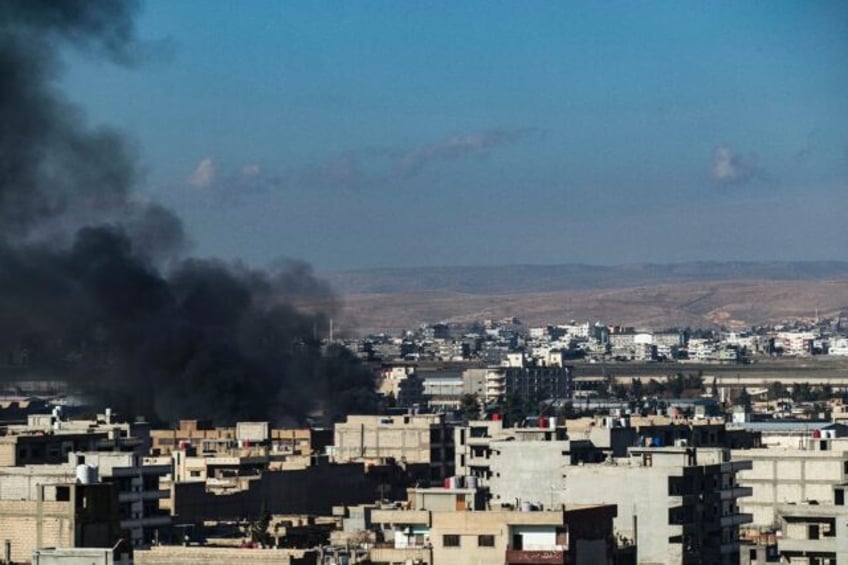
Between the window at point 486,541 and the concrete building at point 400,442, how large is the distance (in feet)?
126

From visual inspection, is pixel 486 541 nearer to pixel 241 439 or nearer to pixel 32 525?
pixel 32 525

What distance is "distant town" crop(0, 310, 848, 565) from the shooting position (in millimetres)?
33375

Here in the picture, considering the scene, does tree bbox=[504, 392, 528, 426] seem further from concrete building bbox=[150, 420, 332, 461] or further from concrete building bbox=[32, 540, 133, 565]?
concrete building bbox=[32, 540, 133, 565]

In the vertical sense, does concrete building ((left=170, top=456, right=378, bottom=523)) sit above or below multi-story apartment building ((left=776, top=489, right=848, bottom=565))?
above

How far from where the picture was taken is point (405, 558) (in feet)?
114

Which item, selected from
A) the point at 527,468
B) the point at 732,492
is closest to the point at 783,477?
the point at 527,468

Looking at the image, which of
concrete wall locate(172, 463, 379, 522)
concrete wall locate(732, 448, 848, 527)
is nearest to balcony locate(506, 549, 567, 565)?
concrete wall locate(172, 463, 379, 522)

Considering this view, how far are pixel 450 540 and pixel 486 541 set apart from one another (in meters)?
0.56

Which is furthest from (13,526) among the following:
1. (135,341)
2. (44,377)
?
(44,377)

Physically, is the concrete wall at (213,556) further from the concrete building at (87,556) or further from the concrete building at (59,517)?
the concrete building at (87,556)

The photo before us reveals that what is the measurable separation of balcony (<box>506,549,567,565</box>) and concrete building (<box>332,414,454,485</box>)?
129 ft

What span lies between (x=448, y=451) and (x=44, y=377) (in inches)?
1674

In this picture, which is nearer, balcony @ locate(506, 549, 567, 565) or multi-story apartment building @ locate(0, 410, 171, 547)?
balcony @ locate(506, 549, 567, 565)

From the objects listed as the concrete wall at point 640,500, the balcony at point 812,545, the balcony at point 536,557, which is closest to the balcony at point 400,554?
the balcony at point 536,557
